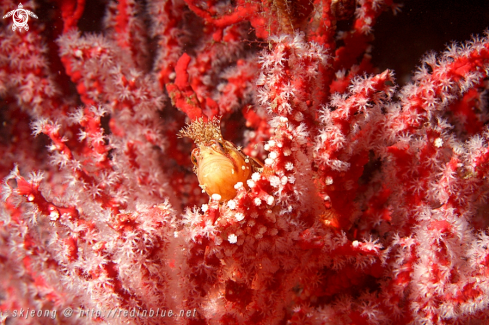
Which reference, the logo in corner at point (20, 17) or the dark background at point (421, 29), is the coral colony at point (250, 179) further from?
the dark background at point (421, 29)

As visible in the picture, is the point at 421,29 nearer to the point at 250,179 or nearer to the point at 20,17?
the point at 250,179

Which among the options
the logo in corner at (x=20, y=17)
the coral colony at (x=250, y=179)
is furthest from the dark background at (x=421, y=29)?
the logo in corner at (x=20, y=17)

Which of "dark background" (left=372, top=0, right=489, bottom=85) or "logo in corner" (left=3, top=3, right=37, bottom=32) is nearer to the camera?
"dark background" (left=372, top=0, right=489, bottom=85)

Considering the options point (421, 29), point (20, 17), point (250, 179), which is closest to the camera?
point (250, 179)

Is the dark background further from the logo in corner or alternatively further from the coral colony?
the logo in corner

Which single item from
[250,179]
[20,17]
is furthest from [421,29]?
[20,17]

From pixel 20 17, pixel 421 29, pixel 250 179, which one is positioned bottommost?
pixel 20 17

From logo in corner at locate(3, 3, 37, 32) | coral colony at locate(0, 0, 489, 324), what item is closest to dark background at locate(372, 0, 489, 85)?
coral colony at locate(0, 0, 489, 324)

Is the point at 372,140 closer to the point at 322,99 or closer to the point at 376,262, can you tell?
the point at 322,99
